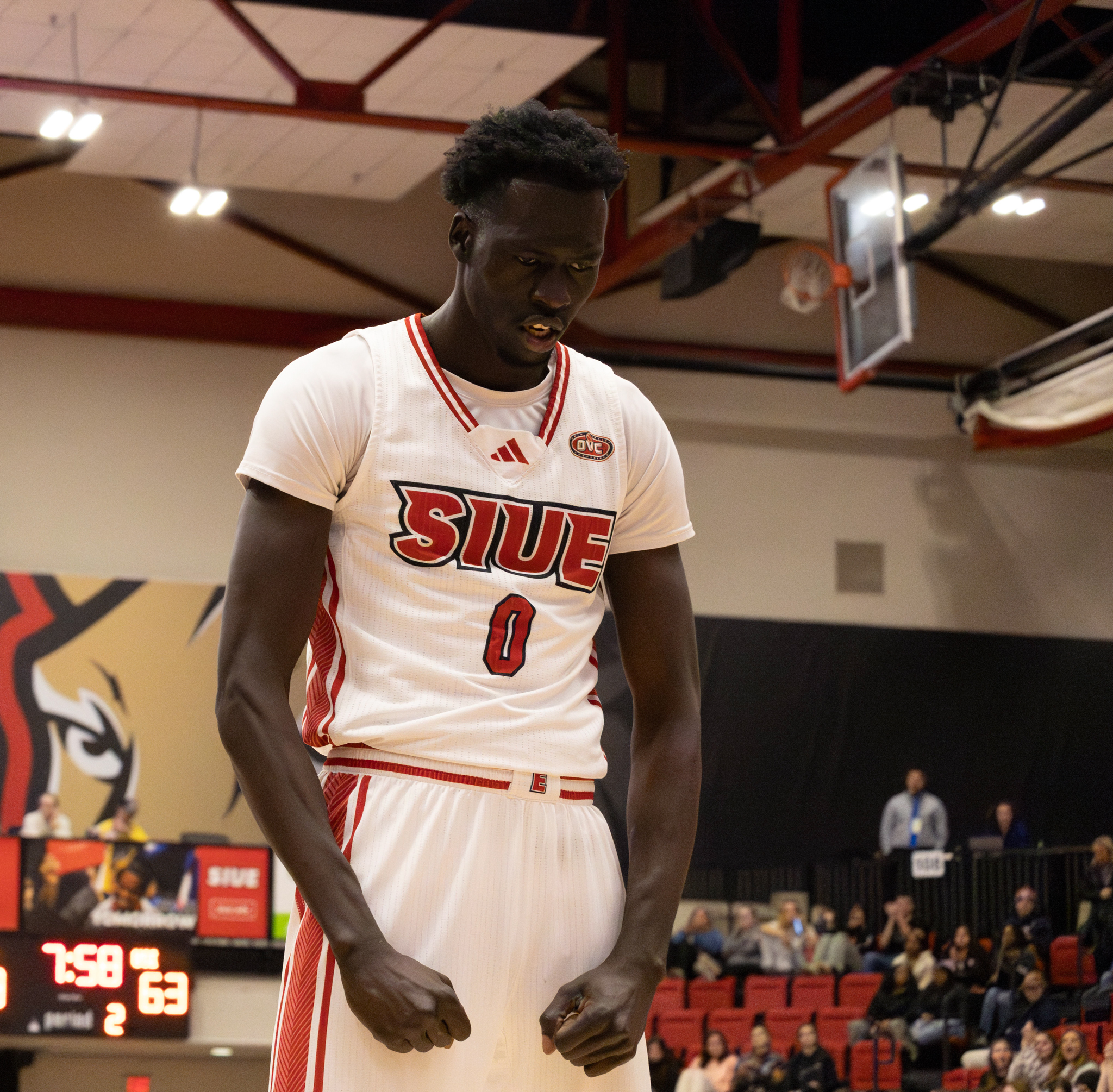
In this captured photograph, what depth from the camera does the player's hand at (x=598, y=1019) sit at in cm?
164

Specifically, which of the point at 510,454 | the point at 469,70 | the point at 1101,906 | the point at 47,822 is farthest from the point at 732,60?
the point at 510,454

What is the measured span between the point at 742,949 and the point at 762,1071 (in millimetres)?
1216

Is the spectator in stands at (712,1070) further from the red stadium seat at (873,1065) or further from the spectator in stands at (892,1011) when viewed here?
the spectator in stands at (892,1011)

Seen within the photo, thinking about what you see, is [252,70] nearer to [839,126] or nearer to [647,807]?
[839,126]

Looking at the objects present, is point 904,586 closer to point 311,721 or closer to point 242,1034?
point 242,1034

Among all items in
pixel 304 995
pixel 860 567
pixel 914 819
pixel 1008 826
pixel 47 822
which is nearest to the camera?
pixel 304 995

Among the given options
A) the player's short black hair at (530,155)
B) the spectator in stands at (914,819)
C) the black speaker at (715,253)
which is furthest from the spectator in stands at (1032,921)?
the player's short black hair at (530,155)

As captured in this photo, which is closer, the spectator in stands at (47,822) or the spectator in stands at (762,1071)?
the spectator in stands at (762,1071)

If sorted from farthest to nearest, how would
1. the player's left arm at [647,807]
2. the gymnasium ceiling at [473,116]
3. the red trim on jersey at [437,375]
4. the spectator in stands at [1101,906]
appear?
the spectator in stands at [1101,906] < the gymnasium ceiling at [473,116] < the red trim on jersey at [437,375] < the player's left arm at [647,807]

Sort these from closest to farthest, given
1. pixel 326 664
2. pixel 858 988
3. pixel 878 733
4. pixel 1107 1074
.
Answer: pixel 326 664, pixel 1107 1074, pixel 858 988, pixel 878 733

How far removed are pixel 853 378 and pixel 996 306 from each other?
18.3ft

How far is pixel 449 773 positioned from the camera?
1688 mm

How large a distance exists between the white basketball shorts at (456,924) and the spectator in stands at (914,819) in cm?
1115

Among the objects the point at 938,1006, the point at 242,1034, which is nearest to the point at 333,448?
the point at 242,1034
